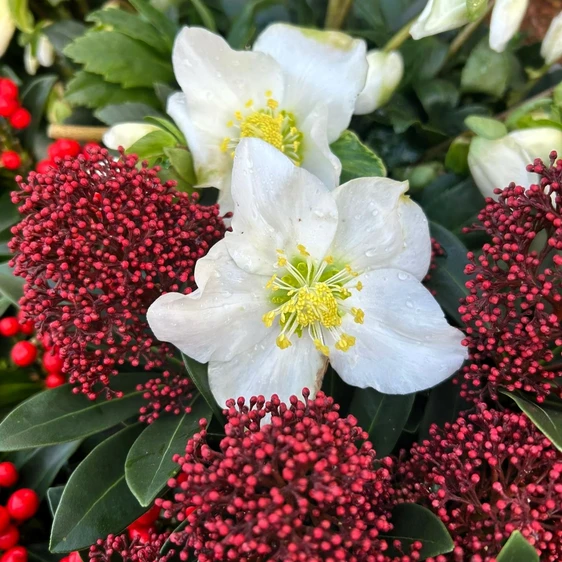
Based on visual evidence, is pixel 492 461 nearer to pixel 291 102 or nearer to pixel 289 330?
pixel 289 330

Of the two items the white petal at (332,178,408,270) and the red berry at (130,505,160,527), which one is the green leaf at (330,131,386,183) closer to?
the white petal at (332,178,408,270)

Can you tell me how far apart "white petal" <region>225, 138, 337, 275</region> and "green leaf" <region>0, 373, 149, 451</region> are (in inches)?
11.3

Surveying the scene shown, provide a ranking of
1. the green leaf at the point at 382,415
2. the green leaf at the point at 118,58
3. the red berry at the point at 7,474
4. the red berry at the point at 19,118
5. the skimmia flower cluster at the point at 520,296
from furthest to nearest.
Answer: the red berry at the point at 19,118 < the green leaf at the point at 118,58 < the red berry at the point at 7,474 < the green leaf at the point at 382,415 < the skimmia flower cluster at the point at 520,296

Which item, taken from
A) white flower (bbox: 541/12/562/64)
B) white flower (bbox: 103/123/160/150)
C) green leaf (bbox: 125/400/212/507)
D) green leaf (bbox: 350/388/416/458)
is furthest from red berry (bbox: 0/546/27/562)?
white flower (bbox: 541/12/562/64)

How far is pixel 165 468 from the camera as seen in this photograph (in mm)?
716

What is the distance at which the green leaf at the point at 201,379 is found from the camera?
2.47 ft

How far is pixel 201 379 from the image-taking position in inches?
30.0

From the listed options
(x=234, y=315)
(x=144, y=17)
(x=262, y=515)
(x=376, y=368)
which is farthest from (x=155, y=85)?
(x=262, y=515)

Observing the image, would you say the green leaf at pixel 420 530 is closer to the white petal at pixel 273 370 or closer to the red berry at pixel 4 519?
the white petal at pixel 273 370

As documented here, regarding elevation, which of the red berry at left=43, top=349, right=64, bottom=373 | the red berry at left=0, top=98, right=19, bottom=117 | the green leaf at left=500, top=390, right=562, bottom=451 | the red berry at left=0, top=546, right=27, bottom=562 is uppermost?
the red berry at left=0, top=98, right=19, bottom=117

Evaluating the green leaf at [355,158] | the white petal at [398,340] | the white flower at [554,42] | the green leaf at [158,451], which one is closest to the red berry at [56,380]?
the green leaf at [158,451]

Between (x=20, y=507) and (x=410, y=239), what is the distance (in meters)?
0.70

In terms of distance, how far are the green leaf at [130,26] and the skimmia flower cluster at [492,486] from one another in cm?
84

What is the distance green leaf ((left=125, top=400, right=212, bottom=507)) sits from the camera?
2.28ft
